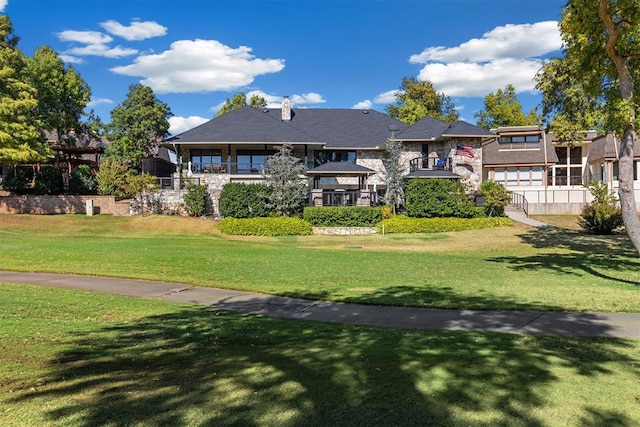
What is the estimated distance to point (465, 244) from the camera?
2627cm

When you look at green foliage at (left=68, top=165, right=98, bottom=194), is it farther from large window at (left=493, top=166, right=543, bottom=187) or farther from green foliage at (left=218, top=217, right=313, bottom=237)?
large window at (left=493, top=166, right=543, bottom=187)

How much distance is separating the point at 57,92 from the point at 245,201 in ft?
72.0

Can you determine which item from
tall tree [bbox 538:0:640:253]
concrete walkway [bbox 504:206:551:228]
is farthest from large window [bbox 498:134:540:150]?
tall tree [bbox 538:0:640:253]

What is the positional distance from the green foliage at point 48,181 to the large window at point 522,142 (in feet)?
131

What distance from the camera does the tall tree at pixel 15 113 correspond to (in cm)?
3206

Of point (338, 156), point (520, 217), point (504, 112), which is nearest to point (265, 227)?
point (338, 156)

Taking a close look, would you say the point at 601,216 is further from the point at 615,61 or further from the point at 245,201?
the point at 245,201

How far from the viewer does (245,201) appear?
34.6 m

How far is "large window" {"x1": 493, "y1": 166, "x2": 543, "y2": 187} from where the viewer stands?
149 feet

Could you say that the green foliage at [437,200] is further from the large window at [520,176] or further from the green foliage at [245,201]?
the large window at [520,176]

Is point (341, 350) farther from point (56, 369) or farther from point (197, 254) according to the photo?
point (197, 254)

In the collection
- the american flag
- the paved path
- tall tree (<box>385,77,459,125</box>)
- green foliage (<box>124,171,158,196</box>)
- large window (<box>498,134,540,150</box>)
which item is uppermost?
tall tree (<box>385,77,459,125</box>)

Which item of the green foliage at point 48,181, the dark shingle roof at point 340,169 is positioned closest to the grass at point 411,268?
the dark shingle roof at point 340,169

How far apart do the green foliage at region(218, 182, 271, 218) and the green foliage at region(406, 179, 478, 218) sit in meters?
10.5
